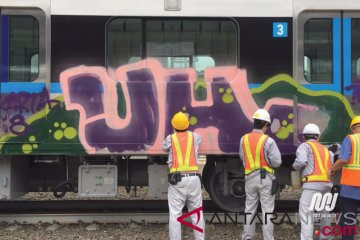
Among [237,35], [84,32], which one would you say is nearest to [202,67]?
[237,35]

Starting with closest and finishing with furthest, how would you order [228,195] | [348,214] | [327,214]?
[348,214] → [327,214] → [228,195]

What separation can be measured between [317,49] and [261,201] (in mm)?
2306

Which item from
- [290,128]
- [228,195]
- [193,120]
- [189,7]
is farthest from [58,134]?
[290,128]

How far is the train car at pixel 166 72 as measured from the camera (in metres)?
6.35

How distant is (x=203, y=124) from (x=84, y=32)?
6.65 feet

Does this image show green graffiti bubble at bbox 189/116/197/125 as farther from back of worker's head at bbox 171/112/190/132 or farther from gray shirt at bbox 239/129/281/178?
gray shirt at bbox 239/129/281/178

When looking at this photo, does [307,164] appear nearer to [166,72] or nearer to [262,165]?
[262,165]

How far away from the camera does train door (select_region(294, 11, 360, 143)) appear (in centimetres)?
642

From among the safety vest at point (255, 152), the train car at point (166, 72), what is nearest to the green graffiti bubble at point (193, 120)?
the train car at point (166, 72)

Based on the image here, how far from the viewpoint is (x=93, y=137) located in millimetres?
6355

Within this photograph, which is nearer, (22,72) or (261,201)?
(261,201)

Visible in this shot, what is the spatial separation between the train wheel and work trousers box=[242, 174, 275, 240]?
4.00 feet

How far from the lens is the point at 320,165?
544cm

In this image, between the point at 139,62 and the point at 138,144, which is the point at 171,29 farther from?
the point at 138,144
